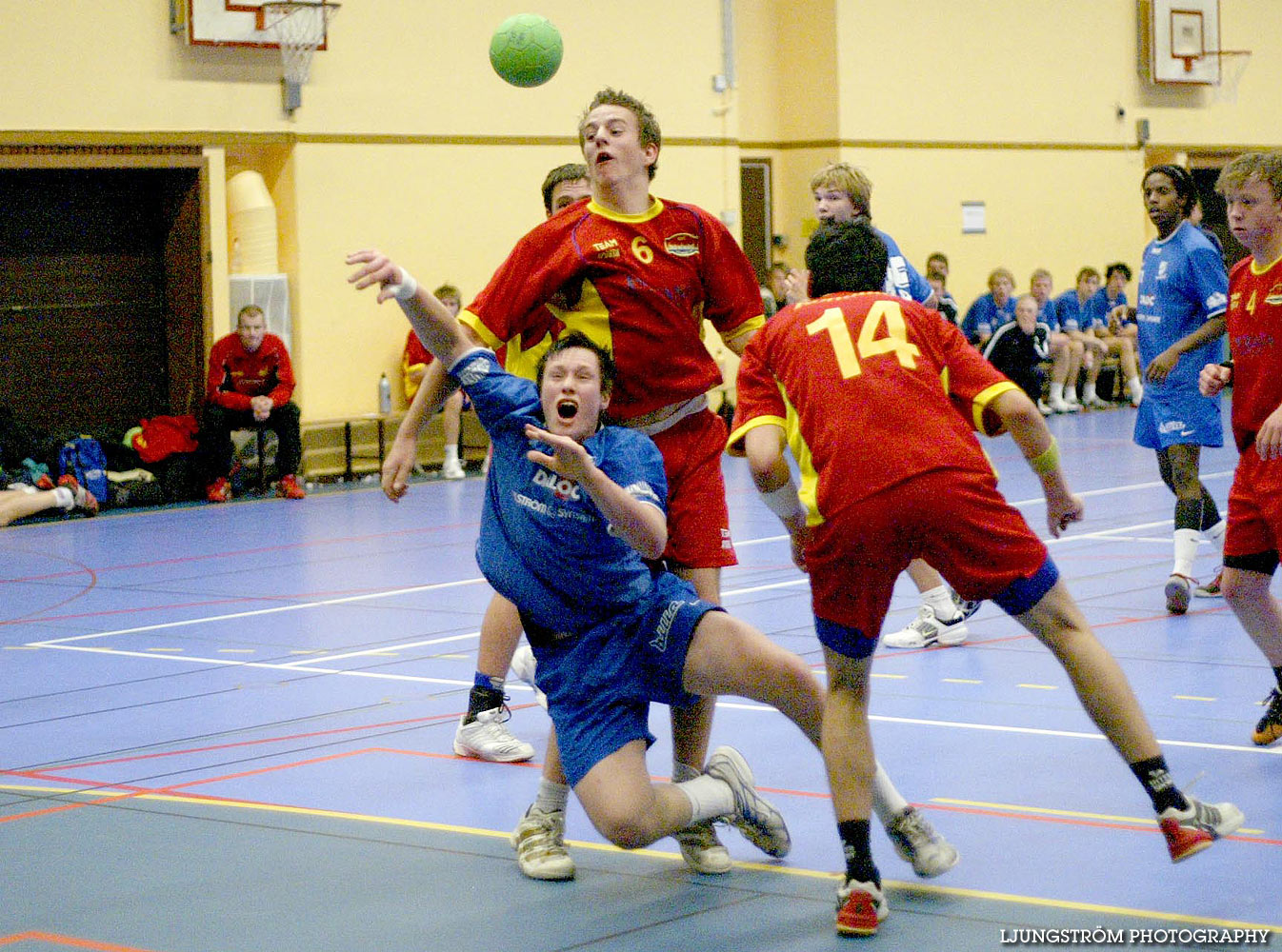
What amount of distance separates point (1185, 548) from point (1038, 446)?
439cm

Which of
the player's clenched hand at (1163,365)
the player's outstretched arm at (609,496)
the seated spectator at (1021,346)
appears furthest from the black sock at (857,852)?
the seated spectator at (1021,346)

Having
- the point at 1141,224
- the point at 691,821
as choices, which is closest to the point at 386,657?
the point at 691,821

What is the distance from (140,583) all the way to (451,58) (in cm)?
833

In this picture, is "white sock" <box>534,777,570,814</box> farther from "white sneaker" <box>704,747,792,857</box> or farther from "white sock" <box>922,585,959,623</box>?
"white sock" <box>922,585,959,623</box>

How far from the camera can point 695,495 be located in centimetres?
476

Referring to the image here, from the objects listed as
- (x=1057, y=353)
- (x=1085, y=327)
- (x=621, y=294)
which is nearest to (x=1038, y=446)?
(x=621, y=294)

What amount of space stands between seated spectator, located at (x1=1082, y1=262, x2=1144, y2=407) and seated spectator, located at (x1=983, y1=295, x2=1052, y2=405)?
2283 mm

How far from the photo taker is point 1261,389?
546 cm

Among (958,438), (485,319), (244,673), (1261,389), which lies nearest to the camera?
(958,438)

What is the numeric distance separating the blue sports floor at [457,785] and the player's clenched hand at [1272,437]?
3.11 feet

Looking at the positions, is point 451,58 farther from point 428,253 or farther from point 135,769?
point 135,769

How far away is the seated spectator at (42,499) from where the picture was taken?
12938mm

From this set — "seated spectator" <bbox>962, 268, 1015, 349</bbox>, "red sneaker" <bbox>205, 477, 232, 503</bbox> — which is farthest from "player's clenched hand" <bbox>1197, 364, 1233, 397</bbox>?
"seated spectator" <bbox>962, 268, 1015, 349</bbox>

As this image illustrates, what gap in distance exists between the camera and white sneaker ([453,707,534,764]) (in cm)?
555
